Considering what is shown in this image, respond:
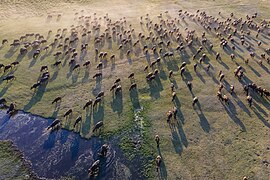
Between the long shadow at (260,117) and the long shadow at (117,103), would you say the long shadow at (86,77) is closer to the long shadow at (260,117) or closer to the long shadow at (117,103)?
the long shadow at (117,103)

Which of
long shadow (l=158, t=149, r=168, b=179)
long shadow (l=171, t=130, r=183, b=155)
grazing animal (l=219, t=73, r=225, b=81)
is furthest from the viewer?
grazing animal (l=219, t=73, r=225, b=81)

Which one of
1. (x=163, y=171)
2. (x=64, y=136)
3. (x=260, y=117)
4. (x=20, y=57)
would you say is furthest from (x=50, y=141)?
(x=260, y=117)

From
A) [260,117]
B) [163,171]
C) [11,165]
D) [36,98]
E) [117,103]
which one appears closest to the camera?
[163,171]

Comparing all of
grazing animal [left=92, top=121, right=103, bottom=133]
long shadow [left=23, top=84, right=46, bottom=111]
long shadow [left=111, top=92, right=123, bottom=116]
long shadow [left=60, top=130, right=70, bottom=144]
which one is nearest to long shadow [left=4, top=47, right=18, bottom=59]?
long shadow [left=23, top=84, right=46, bottom=111]

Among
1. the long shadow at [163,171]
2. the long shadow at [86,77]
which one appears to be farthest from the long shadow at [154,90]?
the long shadow at [163,171]

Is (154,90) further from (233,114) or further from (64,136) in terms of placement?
(64,136)

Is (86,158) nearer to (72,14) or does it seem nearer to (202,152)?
(202,152)

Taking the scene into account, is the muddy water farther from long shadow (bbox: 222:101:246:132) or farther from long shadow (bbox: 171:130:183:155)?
long shadow (bbox: 222:101:246:132)
